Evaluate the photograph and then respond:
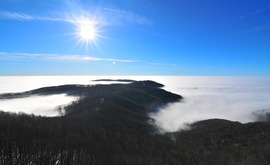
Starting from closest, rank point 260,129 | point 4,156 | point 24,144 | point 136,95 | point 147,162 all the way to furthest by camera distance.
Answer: point 4,156
point 147,162
point 24,144
point 260,129
point 136,95

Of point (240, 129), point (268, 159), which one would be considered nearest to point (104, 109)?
point (240, 129)

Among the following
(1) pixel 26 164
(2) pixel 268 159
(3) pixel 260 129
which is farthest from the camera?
(3) pixel 260 129

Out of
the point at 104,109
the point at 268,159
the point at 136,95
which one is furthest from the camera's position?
the point at 136,95

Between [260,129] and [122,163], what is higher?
[122,163]

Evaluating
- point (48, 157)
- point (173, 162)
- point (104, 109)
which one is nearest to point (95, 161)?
point (48, 157)

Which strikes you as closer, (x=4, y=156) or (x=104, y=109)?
(x=4, y=156)

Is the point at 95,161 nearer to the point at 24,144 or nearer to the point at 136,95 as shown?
the point at 24,144

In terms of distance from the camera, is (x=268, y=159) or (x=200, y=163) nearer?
(x=200, y=163)

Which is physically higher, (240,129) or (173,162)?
(173,162)

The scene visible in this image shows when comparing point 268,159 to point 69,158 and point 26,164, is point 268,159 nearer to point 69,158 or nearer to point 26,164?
point 69,158
